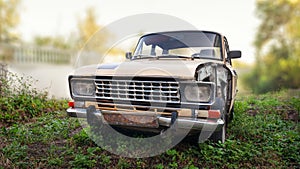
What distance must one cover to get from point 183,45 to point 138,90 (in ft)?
5.38

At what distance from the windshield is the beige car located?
39 centimetres

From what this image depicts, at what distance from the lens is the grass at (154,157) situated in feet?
10.8

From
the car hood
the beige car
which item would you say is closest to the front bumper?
the beige car

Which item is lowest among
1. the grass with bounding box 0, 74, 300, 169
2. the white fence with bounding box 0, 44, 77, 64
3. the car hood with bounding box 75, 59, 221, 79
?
the grass with bounding box 0, 74, 300, 169

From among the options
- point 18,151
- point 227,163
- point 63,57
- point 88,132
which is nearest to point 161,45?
point 88,132

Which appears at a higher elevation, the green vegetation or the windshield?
the windshield

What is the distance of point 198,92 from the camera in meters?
2.99

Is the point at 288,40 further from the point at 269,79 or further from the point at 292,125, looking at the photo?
the point at 292,125

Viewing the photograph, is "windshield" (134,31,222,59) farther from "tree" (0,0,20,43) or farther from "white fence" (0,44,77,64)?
"tree" (0,0,20,43)

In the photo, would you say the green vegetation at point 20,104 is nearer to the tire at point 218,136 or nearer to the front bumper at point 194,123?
the front bumper at point 194,123

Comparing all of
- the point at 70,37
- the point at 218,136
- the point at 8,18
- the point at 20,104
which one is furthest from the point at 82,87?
the point at 70,37

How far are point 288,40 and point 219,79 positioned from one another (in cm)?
1479

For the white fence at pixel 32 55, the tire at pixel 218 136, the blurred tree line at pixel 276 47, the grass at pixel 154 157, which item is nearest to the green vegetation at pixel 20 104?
the grass at pixel 154 157

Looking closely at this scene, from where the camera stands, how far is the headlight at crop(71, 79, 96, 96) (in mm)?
3555
